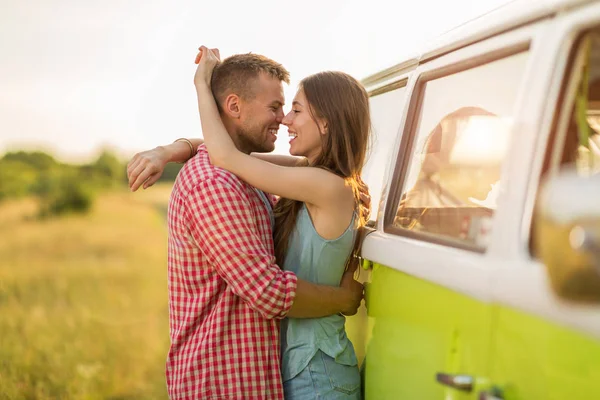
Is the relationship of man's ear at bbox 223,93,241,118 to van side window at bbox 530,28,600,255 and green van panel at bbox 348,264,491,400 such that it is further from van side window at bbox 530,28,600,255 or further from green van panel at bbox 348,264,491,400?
van side window at bbox 530,28,600,255

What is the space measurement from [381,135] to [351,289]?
737 mm

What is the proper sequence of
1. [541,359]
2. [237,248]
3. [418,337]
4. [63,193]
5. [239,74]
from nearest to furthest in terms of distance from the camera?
1. [541,359]
2. [418,337]
3. [237,248]
4. [239,74]
5. [63,193]

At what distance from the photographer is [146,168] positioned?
3090 mm

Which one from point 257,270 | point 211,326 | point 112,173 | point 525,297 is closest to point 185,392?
point 211,326

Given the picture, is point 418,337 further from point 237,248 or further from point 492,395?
point 237,248

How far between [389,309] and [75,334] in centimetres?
708

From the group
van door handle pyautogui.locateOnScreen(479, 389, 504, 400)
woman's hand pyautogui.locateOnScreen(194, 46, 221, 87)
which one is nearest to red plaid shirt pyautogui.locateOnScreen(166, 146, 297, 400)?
woman's hand pyautogui.locateOnScreen(194, 46, 221, 87)

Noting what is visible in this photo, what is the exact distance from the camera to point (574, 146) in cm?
183

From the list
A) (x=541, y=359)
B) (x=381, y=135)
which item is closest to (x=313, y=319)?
(x=381, y=135)

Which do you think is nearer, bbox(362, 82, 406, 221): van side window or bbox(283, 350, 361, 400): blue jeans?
bbox(283, 350, 361, 400): blue jeans

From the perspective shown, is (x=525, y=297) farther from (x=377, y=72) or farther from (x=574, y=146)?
(x=377, y=72)

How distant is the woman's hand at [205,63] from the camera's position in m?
3.04

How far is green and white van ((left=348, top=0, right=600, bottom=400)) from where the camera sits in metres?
1.40

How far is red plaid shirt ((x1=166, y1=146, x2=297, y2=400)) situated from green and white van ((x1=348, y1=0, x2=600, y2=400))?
39 centimetres
